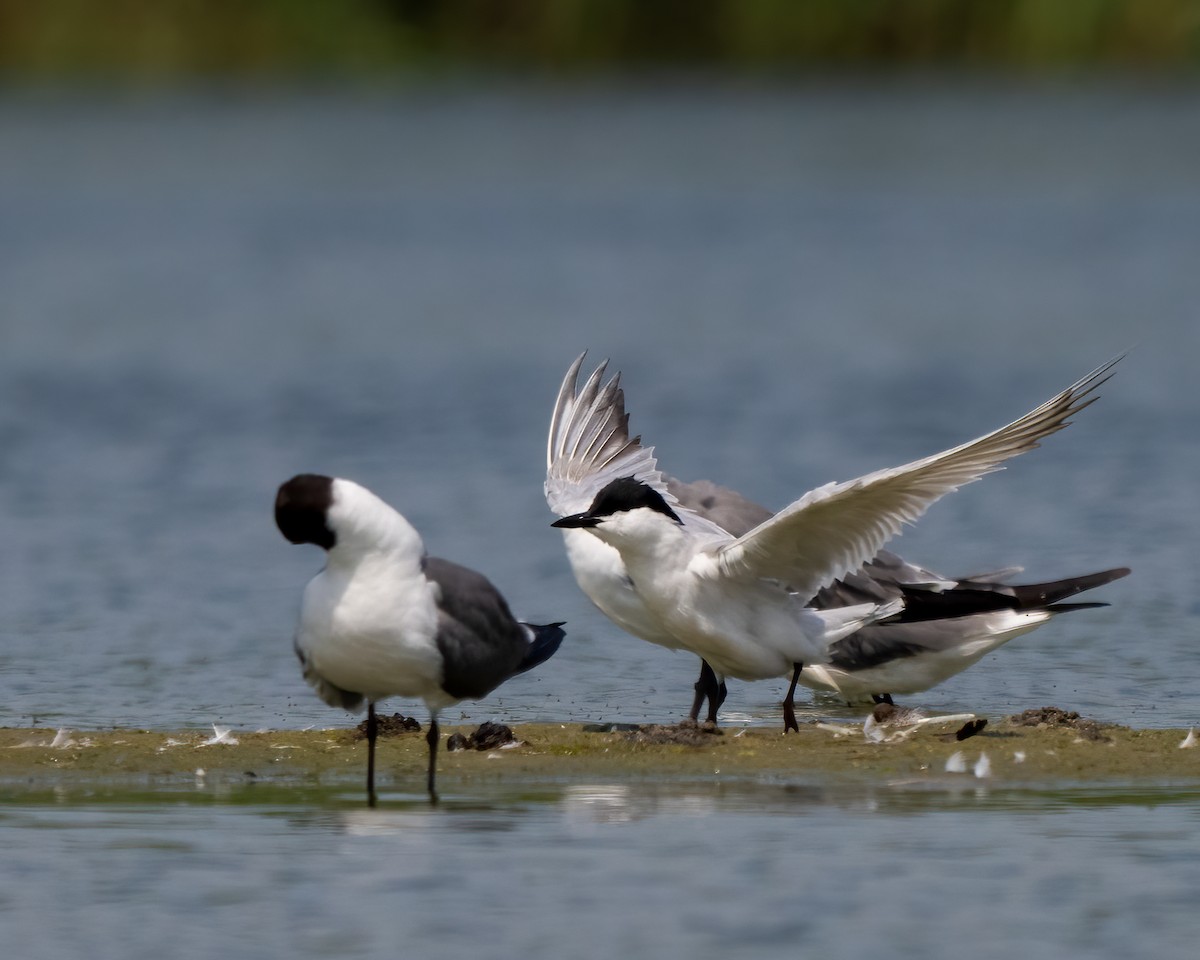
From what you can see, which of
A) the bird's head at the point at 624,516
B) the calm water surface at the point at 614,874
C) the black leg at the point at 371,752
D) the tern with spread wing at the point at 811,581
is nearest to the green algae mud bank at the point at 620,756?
the black leg at the point at 371,752

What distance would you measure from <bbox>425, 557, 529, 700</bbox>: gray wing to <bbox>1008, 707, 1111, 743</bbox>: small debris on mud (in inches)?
81.2

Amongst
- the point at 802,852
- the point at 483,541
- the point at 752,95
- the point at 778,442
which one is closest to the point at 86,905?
the point at 802,852

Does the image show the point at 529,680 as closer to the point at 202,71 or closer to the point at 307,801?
the point at 307,801

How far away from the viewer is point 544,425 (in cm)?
1841

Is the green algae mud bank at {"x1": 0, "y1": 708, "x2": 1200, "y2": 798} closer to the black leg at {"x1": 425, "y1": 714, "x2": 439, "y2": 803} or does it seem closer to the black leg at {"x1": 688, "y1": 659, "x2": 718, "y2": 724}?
the black leg at {"x1": 425, "y1": 714, "x2": 439, "y2": 803}

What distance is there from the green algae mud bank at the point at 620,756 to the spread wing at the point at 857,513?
634mm

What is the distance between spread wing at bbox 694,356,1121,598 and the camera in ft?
28.0

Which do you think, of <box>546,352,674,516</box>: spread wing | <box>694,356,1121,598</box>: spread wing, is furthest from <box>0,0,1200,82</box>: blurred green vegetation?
<box>694,356,1121,598</box>: spread wing

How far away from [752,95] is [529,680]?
37.4m

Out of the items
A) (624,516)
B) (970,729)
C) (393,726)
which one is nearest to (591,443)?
(624,516)

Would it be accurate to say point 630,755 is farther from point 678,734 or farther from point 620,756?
point 678,734

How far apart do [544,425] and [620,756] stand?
32.2ft

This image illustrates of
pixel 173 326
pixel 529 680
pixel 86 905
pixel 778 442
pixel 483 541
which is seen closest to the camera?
pixel 86 905

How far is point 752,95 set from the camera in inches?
1854
